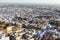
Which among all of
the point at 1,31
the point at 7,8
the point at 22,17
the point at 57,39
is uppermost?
the point at 7,8

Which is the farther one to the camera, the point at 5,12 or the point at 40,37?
the point at 5,12

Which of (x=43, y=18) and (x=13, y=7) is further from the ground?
(x=13, y=7)

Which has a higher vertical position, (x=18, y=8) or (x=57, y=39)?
(x=18, y=8)

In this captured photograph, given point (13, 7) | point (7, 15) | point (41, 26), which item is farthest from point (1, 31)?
point (41, 26)

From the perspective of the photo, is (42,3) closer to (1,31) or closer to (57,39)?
(57,39)

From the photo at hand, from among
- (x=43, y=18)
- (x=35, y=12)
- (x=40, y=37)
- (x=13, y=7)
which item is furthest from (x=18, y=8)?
(x=40, y=37)

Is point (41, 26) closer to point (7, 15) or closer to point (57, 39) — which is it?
point (57, 39)

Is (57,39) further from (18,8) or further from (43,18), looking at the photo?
(18,8)

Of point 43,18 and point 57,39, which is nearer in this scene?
point 57,39
